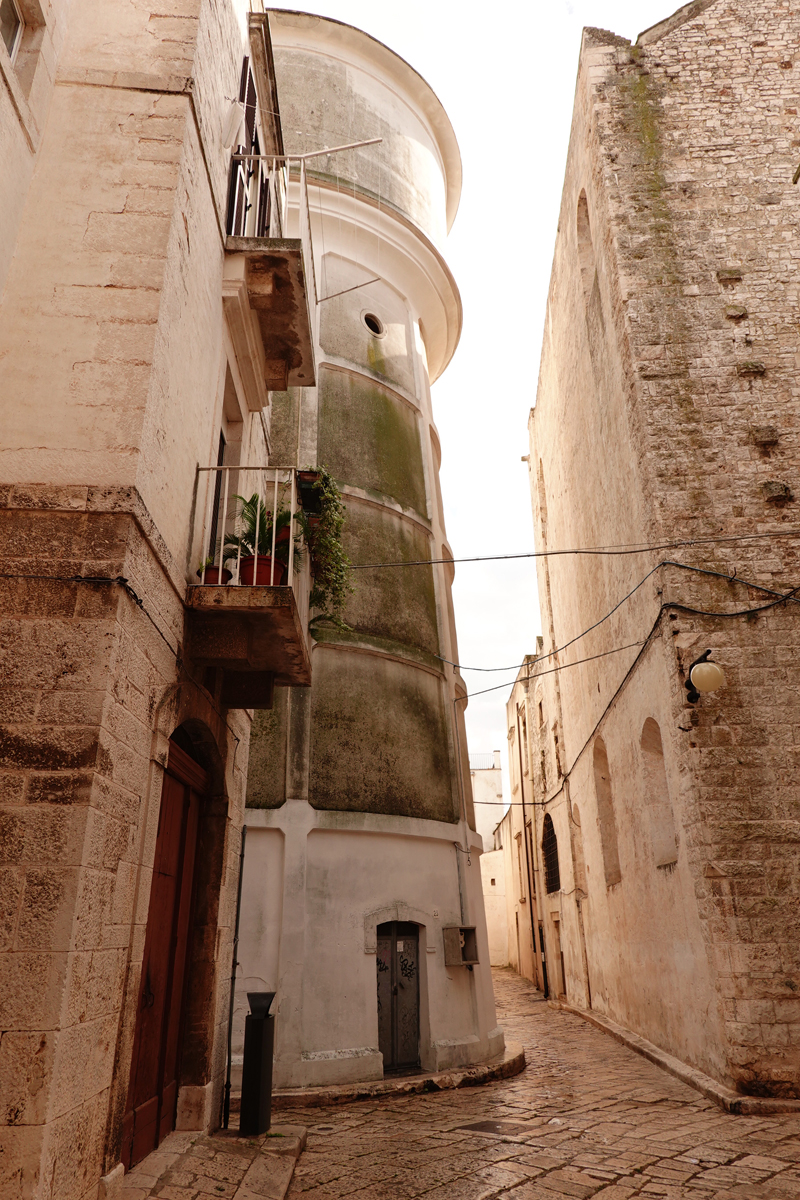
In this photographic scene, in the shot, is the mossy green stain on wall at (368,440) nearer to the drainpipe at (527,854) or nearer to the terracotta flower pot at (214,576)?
the terracotta flower pot at (214,576)

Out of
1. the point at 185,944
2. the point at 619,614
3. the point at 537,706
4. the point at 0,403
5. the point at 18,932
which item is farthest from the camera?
the point at 537,706

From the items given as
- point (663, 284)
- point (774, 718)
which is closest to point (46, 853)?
point (774, 718)

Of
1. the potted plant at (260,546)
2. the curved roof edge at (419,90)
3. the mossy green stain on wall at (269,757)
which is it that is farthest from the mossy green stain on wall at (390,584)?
the curved roof edge at (419,90)

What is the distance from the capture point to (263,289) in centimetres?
686

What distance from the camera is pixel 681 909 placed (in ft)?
29.9

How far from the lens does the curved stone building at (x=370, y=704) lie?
9188mm

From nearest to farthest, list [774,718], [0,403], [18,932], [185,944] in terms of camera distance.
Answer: [18,932], [0,403], [185,944], [774,718]

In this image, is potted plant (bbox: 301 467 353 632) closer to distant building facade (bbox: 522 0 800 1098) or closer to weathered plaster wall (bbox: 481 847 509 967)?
distant building facade (bbox: 522 0 800 1098)

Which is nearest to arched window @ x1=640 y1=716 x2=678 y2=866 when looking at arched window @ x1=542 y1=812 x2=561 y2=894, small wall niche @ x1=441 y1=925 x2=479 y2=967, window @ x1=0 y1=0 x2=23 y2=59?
small wall niche @ x1=441 y1=925 x2=479 y2=967

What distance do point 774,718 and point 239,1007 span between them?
6503 mm

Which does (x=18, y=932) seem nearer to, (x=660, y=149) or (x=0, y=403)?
(x=0, y=403)

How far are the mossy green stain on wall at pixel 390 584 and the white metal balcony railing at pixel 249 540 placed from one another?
3.78 m

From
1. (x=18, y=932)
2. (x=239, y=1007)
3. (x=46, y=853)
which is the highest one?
(x=46, y=853)

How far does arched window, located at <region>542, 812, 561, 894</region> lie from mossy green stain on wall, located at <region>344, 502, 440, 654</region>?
35.6ft
